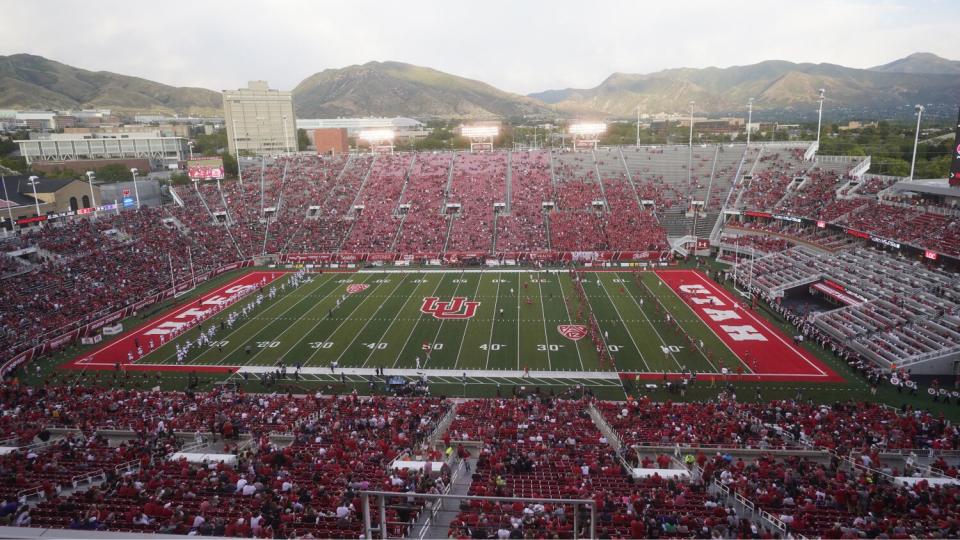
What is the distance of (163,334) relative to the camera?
2969 centimetres

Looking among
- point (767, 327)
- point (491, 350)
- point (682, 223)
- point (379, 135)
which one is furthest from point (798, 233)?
point (379, 135)

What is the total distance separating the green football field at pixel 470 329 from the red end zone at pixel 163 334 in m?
0.72

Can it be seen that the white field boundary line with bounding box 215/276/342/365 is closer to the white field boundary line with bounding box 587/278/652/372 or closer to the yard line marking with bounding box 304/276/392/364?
the yard line marking with bounding box 304/276/392/364

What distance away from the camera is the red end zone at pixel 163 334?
25611 mm

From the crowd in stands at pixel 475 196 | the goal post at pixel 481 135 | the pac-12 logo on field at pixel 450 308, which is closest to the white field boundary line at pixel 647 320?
the pac-12 logo on field at pixel 450 308

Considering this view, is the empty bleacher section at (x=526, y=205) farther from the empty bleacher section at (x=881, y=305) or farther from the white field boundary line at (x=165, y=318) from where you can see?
the white field boundary line at (x=165, y=318)

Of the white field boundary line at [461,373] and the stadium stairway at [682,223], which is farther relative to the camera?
the stadium stairway at [682,223]

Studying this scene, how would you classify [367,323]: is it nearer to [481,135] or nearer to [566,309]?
[566,309]

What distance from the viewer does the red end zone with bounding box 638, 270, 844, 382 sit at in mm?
23297

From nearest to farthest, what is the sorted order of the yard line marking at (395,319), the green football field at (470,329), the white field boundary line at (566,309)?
the green football field at (470,329), the white field boundary line at (566,309), the yard line marking at (395,319)

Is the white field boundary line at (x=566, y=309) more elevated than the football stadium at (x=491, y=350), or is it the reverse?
the football stadium at (x=491, y=350)

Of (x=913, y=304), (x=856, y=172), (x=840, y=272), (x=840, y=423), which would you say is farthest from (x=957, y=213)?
(x=840, y=423)

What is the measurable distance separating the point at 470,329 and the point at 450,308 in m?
4.04

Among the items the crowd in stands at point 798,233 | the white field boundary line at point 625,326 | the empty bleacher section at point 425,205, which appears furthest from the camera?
the empty bleacher section at point 425,205
